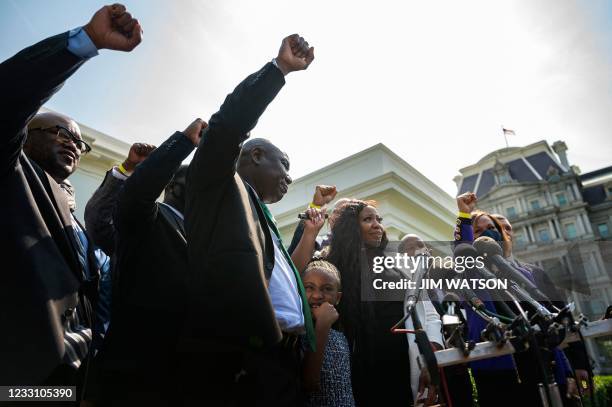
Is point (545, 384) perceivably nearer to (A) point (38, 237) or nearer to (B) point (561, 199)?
(A) point (38, 237)

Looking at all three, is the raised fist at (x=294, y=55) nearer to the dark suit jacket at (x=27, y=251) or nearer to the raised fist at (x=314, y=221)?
the dark suit jacket at (x=27, y=251)

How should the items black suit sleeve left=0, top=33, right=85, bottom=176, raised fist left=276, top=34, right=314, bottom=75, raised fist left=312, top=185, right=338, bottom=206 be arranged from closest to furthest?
black suit sleeve left=0, top=33, right=85, bottom=176
raised fist left=276, top=34, right=314, bottom=75
raised fist left=312, top=185, right=338, bottom=206

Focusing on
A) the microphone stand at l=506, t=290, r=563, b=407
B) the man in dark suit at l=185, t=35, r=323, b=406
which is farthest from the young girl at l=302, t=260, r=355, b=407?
the microphone stand at l=506, t=290, r=563, b=407

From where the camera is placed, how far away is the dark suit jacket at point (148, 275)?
4.32ft

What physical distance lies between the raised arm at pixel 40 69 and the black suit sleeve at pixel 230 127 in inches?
15.2

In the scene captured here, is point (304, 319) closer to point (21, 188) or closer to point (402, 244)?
point (21, 188)

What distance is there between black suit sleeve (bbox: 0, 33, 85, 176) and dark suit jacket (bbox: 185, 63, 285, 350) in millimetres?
479

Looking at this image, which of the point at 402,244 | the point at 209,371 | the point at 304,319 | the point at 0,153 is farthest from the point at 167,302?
the point at 402,244

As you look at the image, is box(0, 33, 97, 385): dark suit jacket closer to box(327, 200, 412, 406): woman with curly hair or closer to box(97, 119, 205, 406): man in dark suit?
box(97, 119, 205, 406): man in dark suit

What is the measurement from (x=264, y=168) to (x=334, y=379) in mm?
1162

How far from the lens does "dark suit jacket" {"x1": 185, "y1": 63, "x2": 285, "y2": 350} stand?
1.17 metres

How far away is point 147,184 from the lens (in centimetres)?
154

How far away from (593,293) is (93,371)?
11.6ft

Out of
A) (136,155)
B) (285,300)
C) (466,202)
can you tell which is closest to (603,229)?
(466,202)
